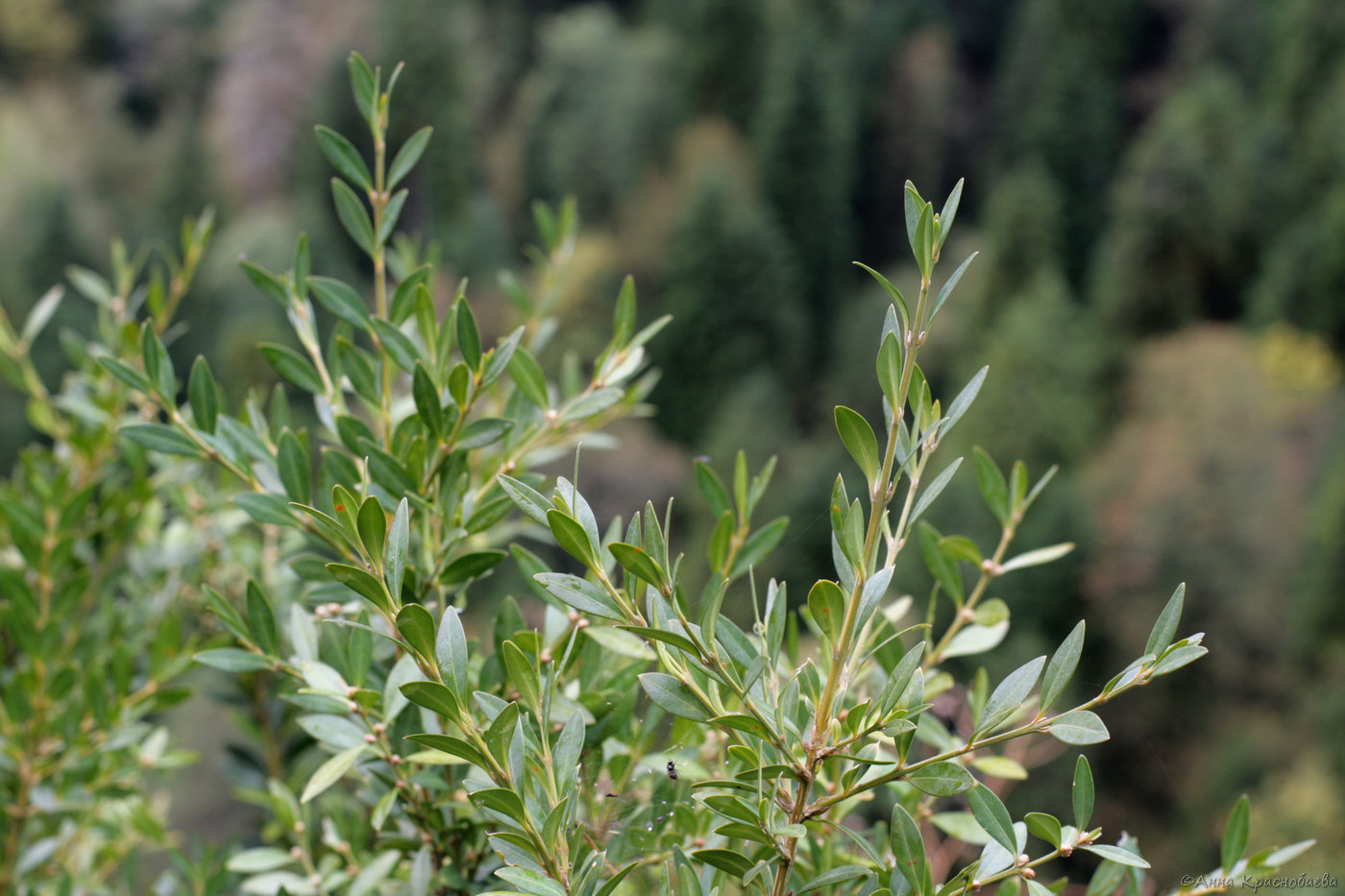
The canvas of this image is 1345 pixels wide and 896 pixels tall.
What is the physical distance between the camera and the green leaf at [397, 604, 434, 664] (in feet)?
1.32

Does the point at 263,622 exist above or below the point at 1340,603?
above

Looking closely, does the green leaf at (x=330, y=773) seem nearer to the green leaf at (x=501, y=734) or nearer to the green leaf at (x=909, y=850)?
the green leaf at (x=501, y=734)

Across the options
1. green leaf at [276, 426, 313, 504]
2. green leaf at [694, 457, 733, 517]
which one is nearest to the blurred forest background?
green leaf at [694, 457, 733, 517]

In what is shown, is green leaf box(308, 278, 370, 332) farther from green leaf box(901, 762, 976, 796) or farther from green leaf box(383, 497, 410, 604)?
green leaf box(901, 762, 976, 796)

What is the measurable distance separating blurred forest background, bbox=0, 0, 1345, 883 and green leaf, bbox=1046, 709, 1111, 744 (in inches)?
339

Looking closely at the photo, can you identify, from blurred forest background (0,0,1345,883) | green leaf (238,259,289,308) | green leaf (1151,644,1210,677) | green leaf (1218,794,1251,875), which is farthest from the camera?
blurred forest background (0,0,1345,883)

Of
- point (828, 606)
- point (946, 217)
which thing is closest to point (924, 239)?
point (946, 217)

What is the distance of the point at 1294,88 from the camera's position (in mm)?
13328

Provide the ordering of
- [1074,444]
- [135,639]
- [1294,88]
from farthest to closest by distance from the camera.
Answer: [1294,88] < [1074,444] < [135,639]

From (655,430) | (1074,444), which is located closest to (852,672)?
(1074,444)

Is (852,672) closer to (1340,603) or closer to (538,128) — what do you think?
(1340,603)

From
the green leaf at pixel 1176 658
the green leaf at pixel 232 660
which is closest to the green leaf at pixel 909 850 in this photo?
the green leaf at pixel 1176 658

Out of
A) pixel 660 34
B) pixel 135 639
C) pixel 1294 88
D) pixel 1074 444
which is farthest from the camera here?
pixel 660 34

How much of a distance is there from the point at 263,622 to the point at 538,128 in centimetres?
1589
